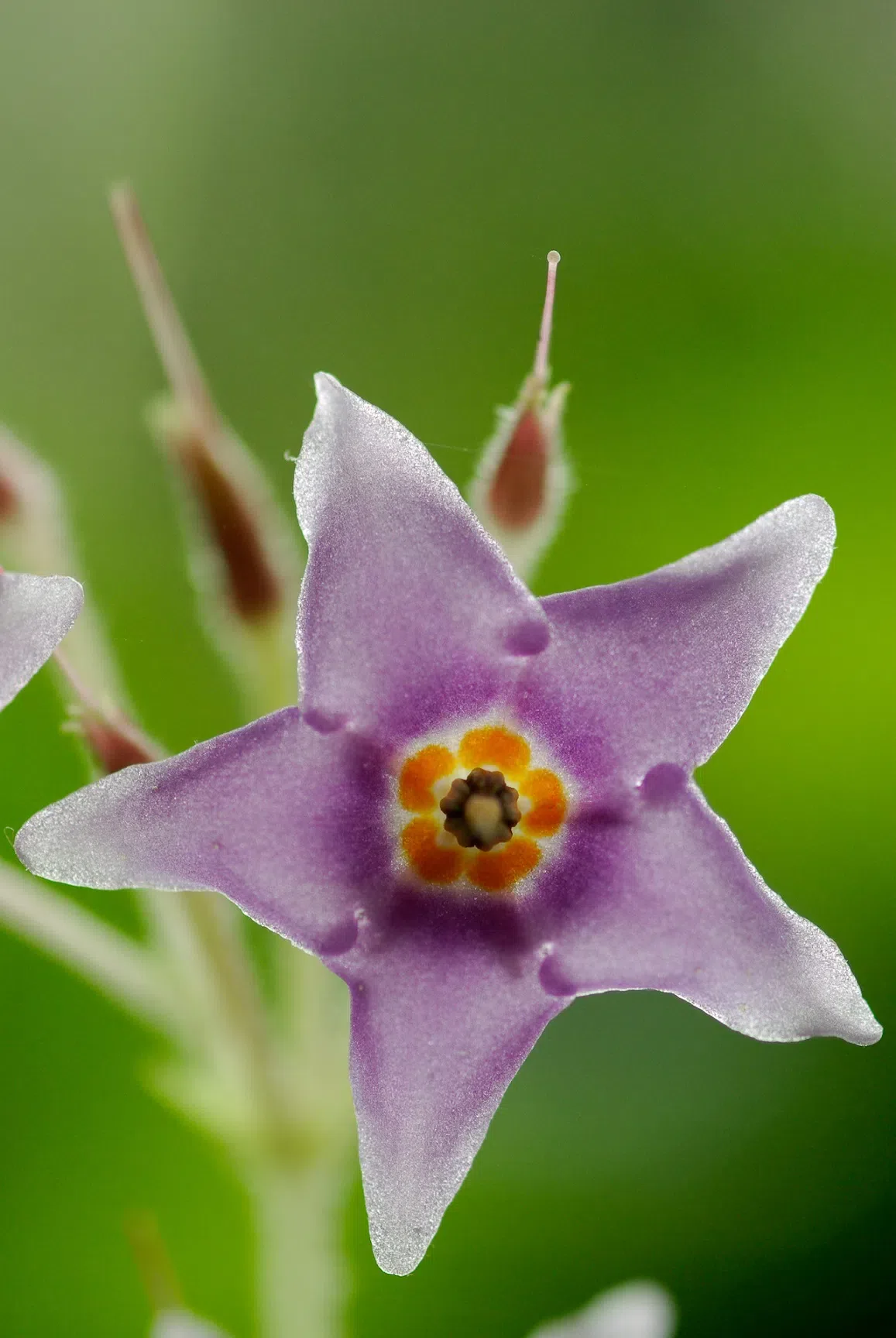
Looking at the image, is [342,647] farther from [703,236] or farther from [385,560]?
[703,236]

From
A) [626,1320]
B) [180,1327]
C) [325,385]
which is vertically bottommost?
[626,1320]

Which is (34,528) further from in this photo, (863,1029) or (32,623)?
(863,1029)

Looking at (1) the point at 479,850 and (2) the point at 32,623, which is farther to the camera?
(1) the point at 479,850

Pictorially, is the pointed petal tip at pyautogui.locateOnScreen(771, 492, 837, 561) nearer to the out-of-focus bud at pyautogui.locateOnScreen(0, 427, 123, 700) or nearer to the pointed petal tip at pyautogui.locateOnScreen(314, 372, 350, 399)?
the pointed petal tip at pyautogui.locateOnScreen(314, 372, 350, 399)

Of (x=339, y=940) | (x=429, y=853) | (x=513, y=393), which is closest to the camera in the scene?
(x=339, y=940)

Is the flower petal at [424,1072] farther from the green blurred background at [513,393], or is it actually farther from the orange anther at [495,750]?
the green blurred background at [513,393]

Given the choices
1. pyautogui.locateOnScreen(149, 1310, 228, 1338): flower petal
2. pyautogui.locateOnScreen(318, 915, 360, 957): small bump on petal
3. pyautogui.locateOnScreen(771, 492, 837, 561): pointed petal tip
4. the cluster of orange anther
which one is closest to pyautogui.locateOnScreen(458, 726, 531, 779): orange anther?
the cluster of orange anther

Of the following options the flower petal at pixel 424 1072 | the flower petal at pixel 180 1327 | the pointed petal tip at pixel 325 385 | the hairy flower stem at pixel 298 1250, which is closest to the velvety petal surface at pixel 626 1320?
the hairy flower stem at pixel 298 1250

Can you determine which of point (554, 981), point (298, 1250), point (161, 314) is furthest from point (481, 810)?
point (298, 1250)
